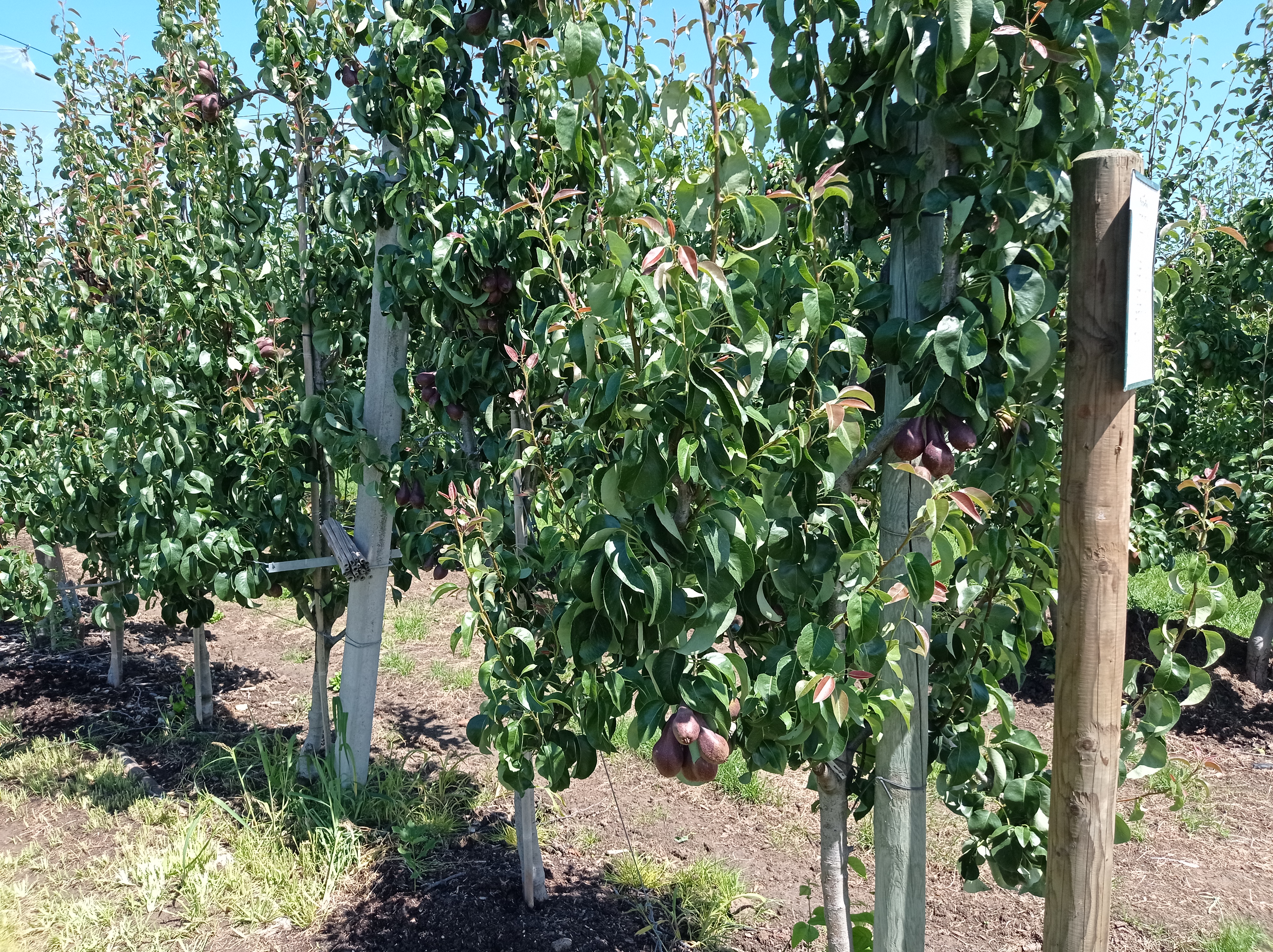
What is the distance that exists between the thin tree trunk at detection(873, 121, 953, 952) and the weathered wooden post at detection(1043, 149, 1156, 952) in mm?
245

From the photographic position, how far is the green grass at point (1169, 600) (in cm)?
595

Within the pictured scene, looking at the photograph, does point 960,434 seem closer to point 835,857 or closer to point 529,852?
point 835,857

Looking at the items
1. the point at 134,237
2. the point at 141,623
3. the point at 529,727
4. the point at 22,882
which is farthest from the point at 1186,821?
the point at 141,623

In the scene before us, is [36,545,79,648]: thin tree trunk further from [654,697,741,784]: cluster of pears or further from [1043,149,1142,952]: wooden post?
[1043,149,1142,952]: wooden post

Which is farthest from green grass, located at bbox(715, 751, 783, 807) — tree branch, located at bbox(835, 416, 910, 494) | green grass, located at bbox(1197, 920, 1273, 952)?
tree branch, located at bbox(835, 416, 910, 494)

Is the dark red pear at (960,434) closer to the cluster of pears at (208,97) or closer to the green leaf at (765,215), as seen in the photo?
the green leaf at (765,215)

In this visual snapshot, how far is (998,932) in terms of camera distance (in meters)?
2.69

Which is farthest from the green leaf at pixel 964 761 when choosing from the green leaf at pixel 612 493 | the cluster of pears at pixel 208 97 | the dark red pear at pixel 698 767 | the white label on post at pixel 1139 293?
the cluster of pears at pixel 208 97

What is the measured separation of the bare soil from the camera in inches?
104

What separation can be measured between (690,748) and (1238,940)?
246cm

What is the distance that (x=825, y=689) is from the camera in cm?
127

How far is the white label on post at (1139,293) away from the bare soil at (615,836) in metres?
1.15

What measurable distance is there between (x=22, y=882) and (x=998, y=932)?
3245 mm

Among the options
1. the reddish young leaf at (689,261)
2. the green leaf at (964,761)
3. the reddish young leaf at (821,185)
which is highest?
the reddish young leaf at (821,185)
